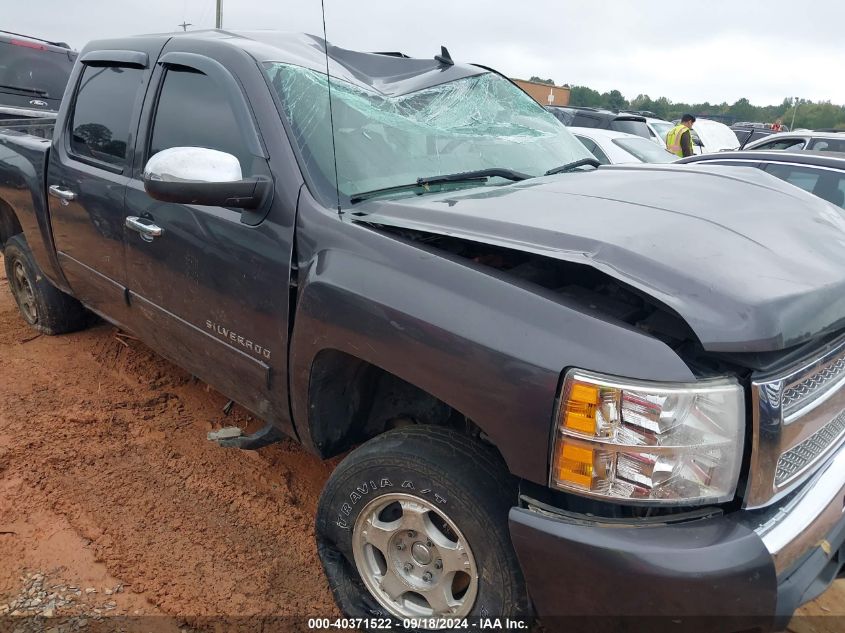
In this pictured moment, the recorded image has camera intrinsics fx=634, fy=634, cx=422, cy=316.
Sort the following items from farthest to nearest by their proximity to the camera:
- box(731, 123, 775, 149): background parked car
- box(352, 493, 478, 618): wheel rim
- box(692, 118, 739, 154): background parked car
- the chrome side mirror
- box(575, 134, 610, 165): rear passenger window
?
1. box(731, 123, 775, 149): background parked car
2. box(692, 118, 739, 154): background parked car
3. box(575, 134, 610, 165): rear passenger window
4. the chrome side mirror
5. box(352, 493, 478, 618): wheel rim

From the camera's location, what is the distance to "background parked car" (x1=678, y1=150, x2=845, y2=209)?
17.0ft

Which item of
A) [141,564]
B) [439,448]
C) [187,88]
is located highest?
[187,88]

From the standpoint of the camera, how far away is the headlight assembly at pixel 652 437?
1.51 m

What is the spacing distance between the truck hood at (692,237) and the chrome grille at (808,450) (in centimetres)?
31

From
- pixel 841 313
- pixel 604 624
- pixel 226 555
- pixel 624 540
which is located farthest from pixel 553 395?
pixel 226 555

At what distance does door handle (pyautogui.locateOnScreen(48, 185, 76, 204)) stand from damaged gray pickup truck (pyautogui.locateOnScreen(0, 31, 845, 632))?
12.0 inches

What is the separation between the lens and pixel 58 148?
140 inches

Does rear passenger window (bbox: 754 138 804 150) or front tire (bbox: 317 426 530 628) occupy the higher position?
rear passenger window (bbox: 754 138 804 150)

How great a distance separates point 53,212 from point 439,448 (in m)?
2.91

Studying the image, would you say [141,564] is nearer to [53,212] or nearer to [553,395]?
[553,395]

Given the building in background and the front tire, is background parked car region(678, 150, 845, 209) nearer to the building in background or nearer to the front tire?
the front tire

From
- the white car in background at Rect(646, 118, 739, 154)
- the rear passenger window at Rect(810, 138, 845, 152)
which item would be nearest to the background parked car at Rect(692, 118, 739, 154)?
the white car in background at Rect(646, 118, 739, 154)

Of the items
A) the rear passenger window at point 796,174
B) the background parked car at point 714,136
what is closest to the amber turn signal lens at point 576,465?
the rear passenger window at point 796,174

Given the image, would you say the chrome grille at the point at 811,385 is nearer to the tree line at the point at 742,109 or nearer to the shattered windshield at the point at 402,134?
the shattered windshield at the point at 402,134
